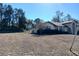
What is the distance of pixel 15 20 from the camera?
18359mm

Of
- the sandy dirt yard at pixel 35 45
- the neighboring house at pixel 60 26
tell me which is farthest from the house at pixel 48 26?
the sandy dirt yard at pixel 35 45

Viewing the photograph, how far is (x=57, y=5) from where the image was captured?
60.0 feet

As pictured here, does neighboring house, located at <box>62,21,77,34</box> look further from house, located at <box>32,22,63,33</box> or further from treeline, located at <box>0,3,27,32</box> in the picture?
treeline, located at <box>0,3,27,32</box>

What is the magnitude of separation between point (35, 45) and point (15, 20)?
1.58 feet

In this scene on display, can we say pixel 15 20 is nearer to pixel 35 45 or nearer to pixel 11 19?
pixel 11 19

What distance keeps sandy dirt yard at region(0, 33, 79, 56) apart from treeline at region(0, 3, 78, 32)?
0.10m

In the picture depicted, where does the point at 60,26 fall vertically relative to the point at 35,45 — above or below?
above

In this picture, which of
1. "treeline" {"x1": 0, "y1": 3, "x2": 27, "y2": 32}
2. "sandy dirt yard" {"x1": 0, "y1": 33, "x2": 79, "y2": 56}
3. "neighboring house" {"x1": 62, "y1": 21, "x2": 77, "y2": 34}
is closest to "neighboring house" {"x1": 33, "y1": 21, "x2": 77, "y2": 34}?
"neighboring house" {"x1": 62, "y1": 21, "x2": 77, "y2": 34}

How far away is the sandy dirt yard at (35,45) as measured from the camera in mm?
18328

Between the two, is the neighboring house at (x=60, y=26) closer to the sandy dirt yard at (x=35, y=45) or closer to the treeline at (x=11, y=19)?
the sandy dirt yard at (x=35, y=45)

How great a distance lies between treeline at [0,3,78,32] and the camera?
1831cm

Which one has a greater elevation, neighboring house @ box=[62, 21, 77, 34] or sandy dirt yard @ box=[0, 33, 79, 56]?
neighboring house @ box=[62, 21, 77, 34]

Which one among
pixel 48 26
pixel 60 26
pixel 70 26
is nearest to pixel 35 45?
pixel 48 26

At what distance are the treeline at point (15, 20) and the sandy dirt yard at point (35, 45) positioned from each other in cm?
10
